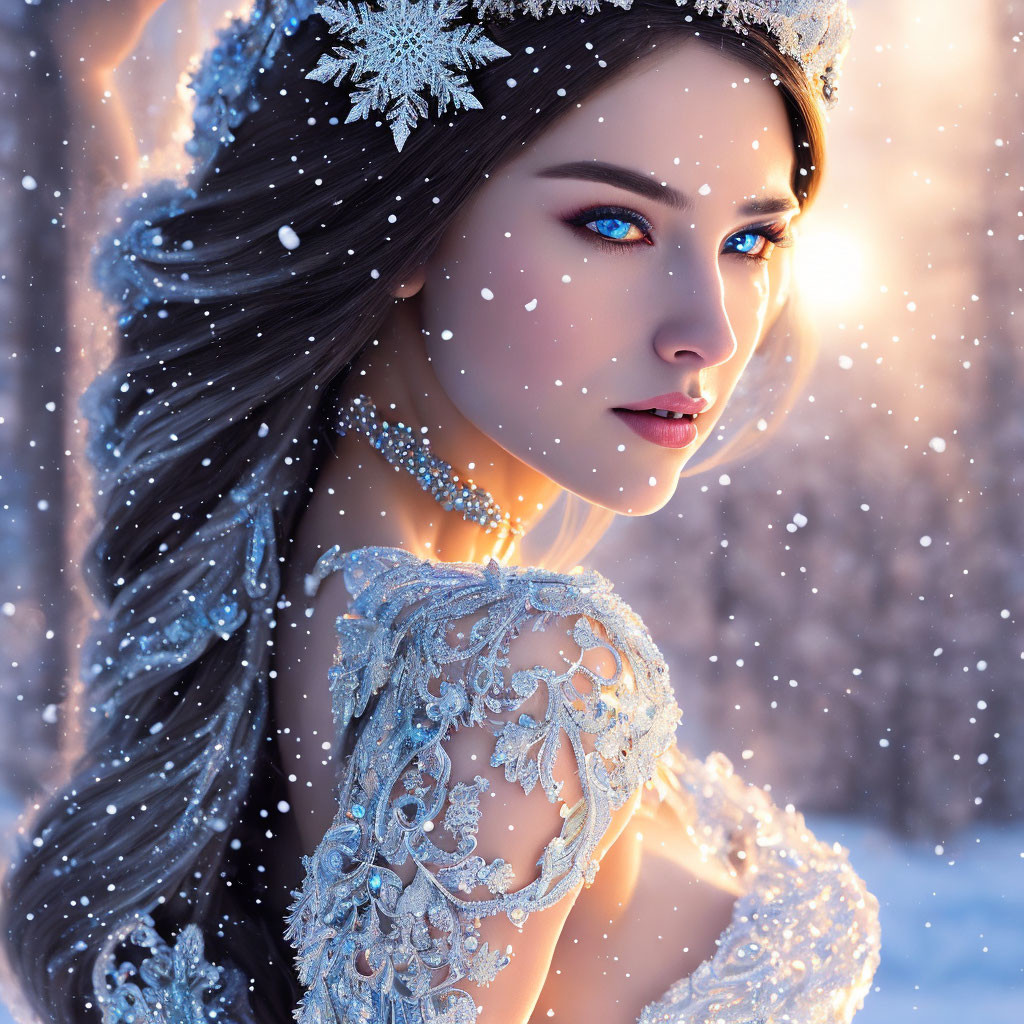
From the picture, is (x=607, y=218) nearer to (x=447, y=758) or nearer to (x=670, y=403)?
(x=670, y=403)

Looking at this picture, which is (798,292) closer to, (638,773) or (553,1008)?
(638,773)

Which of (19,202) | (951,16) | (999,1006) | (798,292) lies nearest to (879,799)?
(999,1006)

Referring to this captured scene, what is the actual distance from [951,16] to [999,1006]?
2299 mm

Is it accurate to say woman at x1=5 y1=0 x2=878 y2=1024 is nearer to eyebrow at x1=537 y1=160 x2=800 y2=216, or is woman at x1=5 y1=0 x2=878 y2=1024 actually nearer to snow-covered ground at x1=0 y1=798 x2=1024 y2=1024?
eyebrow at x1=537 y1=160 x2=800 y2=216

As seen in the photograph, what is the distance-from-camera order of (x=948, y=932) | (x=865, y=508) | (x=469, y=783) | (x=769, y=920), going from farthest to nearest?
(x=865, y=508) → (x=948, y=932) → (x=769, y=920) → (x=469, y=783)

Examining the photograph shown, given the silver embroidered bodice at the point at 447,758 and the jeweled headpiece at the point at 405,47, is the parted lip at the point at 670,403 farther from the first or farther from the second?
the jeweled headpiece at the point at 405,47

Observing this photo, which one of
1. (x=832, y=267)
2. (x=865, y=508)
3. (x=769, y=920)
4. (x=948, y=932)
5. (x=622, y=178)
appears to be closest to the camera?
(x=622, y=178)

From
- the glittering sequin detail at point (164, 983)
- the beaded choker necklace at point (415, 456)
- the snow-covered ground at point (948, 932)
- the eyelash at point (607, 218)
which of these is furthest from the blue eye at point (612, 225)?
the snow-covered ground at point (948, 932)

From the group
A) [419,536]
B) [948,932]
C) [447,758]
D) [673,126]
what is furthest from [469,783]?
[948,932]

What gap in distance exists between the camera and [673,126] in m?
1.14

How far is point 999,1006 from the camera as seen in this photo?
2479 millimetres

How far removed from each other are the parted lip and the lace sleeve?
25 centimetres

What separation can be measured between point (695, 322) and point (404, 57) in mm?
438

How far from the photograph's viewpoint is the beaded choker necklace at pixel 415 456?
1275 millimetres
